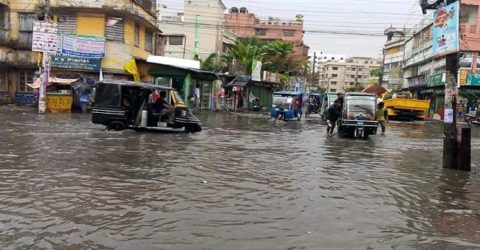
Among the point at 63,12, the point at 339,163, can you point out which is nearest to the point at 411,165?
the point at 339,163

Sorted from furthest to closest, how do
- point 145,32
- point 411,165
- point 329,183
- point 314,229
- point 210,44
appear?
point 210,44 < point 145,32 < point 411,165 < point 329,183 < point 314,229

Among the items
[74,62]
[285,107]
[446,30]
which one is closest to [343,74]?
[285,107]

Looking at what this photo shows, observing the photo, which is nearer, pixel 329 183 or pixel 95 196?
pixel 95 196

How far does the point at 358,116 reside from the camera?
2162cm

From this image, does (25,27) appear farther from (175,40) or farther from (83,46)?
(175,40)

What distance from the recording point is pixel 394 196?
9.16m

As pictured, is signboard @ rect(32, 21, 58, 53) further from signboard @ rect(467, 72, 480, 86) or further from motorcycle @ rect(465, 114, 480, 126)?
signboard @ rect(467, 72, 480, 86)

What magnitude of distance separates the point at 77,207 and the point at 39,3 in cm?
2783

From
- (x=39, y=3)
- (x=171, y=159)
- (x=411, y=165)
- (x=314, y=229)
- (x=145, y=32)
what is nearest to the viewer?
(x=314, y=229)

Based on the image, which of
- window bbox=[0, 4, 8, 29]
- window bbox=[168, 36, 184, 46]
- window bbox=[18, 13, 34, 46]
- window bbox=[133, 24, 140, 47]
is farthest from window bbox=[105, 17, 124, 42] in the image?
window bbox=[168, 36, 184, 46]

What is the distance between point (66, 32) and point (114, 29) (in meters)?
2.83

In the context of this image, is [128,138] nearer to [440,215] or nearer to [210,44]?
[440,215]

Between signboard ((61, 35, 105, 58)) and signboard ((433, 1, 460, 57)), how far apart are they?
2294 cm

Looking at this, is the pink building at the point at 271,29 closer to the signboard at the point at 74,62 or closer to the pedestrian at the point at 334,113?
the signboard at the point at 74,62
